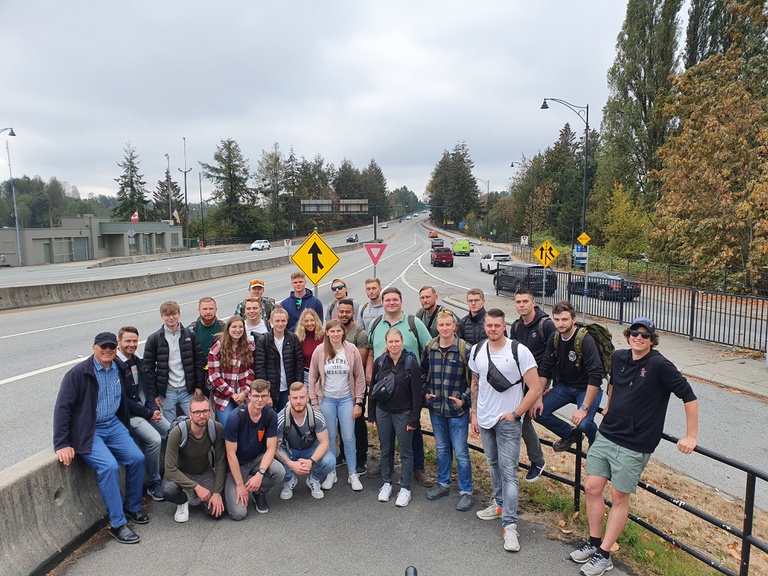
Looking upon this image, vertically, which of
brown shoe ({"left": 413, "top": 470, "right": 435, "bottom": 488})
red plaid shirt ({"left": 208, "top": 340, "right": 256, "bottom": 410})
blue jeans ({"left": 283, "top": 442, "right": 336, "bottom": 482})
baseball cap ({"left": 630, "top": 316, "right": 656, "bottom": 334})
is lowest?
brown shoe ({"left": 413, "top": 470, "right": 435, "bottom": 488})

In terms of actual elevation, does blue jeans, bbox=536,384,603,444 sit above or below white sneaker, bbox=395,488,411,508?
above

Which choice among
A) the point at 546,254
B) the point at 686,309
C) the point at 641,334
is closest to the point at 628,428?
the point at 641,334

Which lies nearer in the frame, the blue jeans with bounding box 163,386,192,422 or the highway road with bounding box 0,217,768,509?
the blue jeans with bounding box 163,386,192,422

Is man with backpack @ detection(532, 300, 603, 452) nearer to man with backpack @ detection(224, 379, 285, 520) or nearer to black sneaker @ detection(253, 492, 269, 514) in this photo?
man with backpack @ detection(224, 379, 285, 520)

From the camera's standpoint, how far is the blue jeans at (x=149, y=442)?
518 cm

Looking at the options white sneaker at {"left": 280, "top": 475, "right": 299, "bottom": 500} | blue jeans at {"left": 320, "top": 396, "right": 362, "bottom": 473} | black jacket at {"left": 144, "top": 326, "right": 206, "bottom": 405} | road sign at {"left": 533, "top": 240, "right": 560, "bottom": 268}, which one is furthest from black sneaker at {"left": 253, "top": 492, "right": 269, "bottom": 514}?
road sign at {"left": 533, "top": 240, "right": 560, "bottom": 268}

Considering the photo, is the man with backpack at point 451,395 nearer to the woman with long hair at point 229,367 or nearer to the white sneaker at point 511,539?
the white sneaker at point 511,539

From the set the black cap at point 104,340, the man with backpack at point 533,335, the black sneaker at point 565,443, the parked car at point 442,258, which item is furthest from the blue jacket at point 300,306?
the parked car at point 442,258

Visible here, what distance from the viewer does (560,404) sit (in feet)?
17.5

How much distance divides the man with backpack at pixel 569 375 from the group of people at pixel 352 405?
1 cm

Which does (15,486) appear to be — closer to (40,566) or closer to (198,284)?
(40,566)

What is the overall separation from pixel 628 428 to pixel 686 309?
1287 cm

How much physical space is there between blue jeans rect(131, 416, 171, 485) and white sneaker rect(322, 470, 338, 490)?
5.49 ft

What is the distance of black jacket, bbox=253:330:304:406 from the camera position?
227 inches
